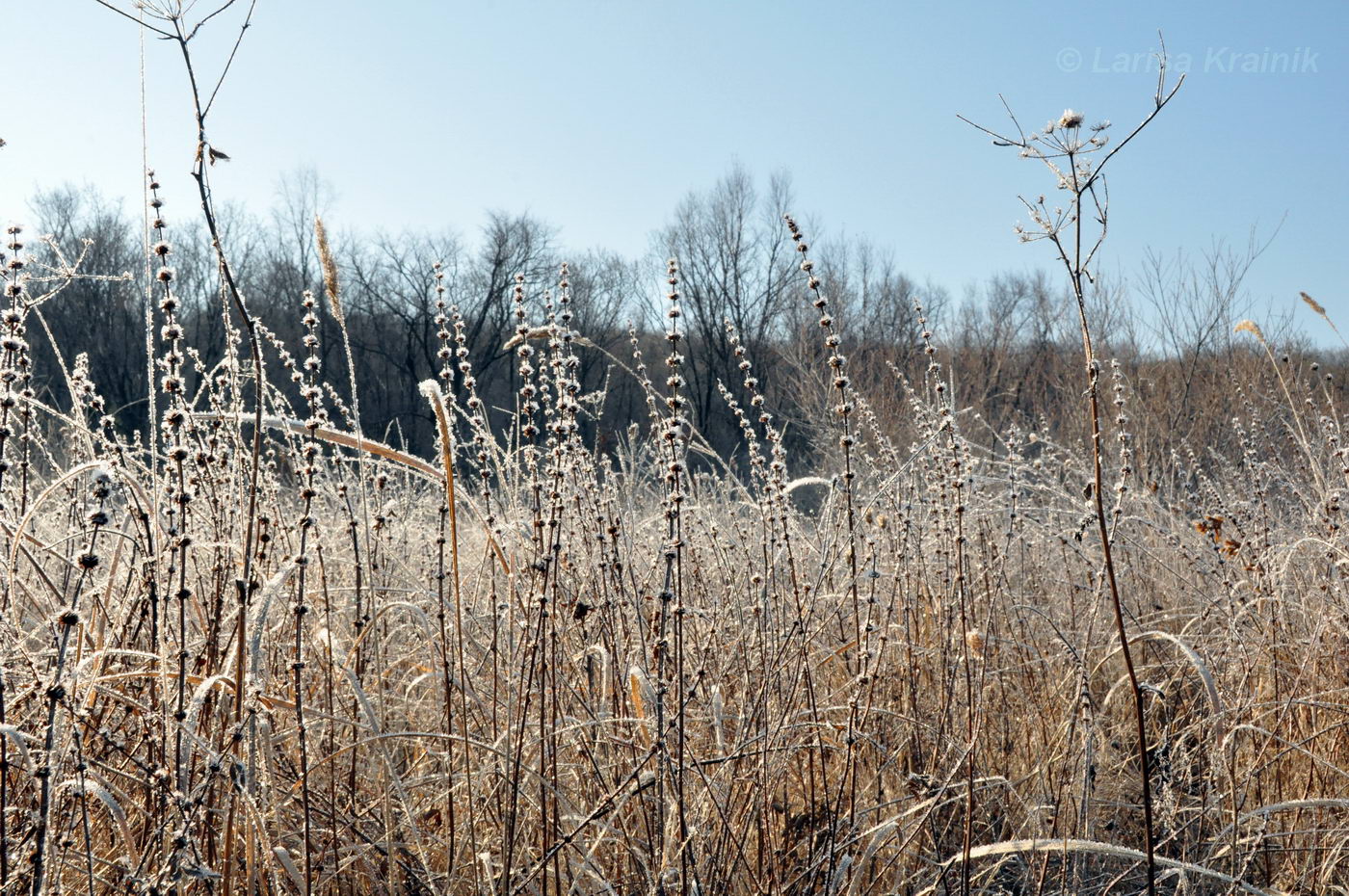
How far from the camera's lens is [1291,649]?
10.0 feet

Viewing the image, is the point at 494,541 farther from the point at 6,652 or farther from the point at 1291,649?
the point at 1291,649

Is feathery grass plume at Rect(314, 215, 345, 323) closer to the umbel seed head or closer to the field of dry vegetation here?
the field of dry vegetation

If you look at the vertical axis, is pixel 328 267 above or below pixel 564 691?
above

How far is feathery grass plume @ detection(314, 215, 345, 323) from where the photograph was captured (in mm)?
1666

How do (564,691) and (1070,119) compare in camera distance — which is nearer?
(1070,119)

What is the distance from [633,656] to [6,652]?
56.4 inches

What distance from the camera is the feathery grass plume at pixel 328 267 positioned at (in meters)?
1.67

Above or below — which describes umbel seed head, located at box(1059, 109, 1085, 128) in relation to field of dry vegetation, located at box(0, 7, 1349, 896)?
above

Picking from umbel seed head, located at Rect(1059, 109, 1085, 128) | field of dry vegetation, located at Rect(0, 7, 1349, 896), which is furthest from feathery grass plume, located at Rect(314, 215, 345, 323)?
umbel seed head, located at Rect(1059, 109, 1085, 128)

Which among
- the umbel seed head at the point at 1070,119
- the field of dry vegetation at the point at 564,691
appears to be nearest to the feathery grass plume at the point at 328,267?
the field of dry vegetation at the point at 564,691

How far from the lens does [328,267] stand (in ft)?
5.59

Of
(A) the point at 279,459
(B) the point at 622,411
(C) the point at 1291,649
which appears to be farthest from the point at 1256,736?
(B) the point at 622,411

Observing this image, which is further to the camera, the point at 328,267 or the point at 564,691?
the point at 564,691

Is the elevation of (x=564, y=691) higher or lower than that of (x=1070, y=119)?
lower
